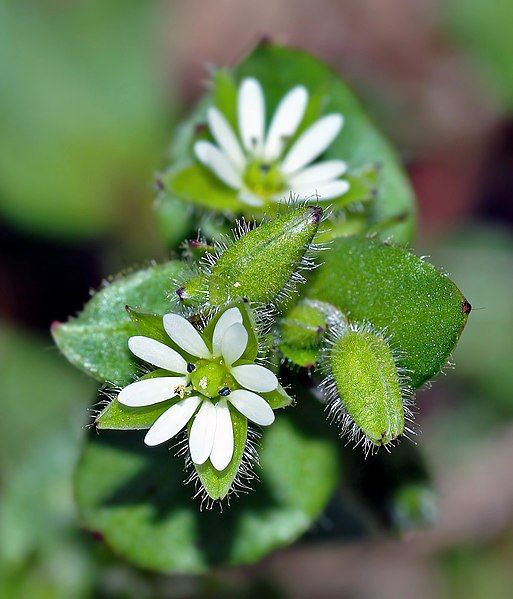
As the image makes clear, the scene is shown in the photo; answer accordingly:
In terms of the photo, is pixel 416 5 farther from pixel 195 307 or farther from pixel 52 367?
pixel 195 307

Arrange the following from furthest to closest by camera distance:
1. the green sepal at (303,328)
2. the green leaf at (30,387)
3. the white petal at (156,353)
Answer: the green leaf at (30,387) < the green sepal at (303,328) < the white petal at (156,353)

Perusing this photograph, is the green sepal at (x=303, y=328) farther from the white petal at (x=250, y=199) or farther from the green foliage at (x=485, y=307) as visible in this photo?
the green foliage at (x=485, y=307)

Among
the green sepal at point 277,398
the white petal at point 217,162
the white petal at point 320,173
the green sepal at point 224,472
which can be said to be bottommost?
the green sepal at point 224,472

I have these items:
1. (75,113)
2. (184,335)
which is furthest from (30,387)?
(184,335)

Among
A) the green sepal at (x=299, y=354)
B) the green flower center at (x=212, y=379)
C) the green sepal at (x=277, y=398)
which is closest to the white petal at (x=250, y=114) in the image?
the green sepal at (x=299, y=354)

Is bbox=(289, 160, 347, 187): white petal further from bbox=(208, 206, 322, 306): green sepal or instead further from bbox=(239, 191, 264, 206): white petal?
bbox=(208, 206, 322, 306): green sepal

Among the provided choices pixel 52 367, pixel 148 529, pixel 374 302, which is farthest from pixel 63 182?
pixel 374 302
